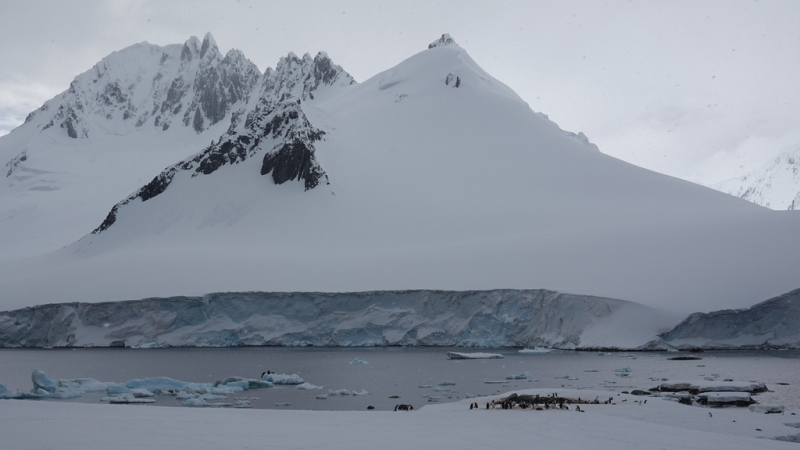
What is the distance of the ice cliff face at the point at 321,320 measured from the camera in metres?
38.2

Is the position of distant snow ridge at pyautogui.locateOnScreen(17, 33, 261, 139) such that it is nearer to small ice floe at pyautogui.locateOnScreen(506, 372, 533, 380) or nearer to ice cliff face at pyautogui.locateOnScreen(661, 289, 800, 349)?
ice cliff face at pyautogui.locateOnScreen(661, 289, 800, 349)

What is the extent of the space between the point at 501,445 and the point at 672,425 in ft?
17.1

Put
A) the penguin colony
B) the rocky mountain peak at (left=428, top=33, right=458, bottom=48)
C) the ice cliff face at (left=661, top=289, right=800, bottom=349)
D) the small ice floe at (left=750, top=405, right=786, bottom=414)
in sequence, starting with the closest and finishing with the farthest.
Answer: the small ice floe at (left=750, top=405, right=786, bottom=414) < the penguin colony < the ice cliff face at (left=661, top=289, right=800, bottom=349) < the rocky mountain peak at (left=428, top=33, right=458, bottom=48)

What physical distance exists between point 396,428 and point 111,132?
5294 inches

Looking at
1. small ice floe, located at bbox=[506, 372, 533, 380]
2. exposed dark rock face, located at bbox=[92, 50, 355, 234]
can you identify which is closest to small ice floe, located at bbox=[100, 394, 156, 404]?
small ice floe, located at bbox=[506, 372, 533, 380]

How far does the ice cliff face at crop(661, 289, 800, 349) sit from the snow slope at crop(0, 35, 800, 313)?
68cm

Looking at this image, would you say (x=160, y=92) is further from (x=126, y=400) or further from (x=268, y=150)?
(x=126, y=400)

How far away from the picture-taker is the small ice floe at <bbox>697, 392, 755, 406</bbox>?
1595 cm

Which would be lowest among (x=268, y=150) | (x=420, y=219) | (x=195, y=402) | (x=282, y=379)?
(x=195, y=402)

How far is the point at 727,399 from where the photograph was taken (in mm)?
16047

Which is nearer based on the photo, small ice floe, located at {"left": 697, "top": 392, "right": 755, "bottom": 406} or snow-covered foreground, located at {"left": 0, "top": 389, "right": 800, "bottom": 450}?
snow-covered foreground, located at {"left": 0, "top": 389, "right": 800, "bottom": 450}

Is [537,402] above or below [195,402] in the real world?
above

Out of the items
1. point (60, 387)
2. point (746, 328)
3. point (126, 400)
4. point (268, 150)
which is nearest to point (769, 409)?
point (126, 400)

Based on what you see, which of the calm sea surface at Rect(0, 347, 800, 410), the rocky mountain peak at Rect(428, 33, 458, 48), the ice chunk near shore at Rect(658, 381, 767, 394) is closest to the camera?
the ice chunk near shore at Rect(658, 381, 767, 394)
